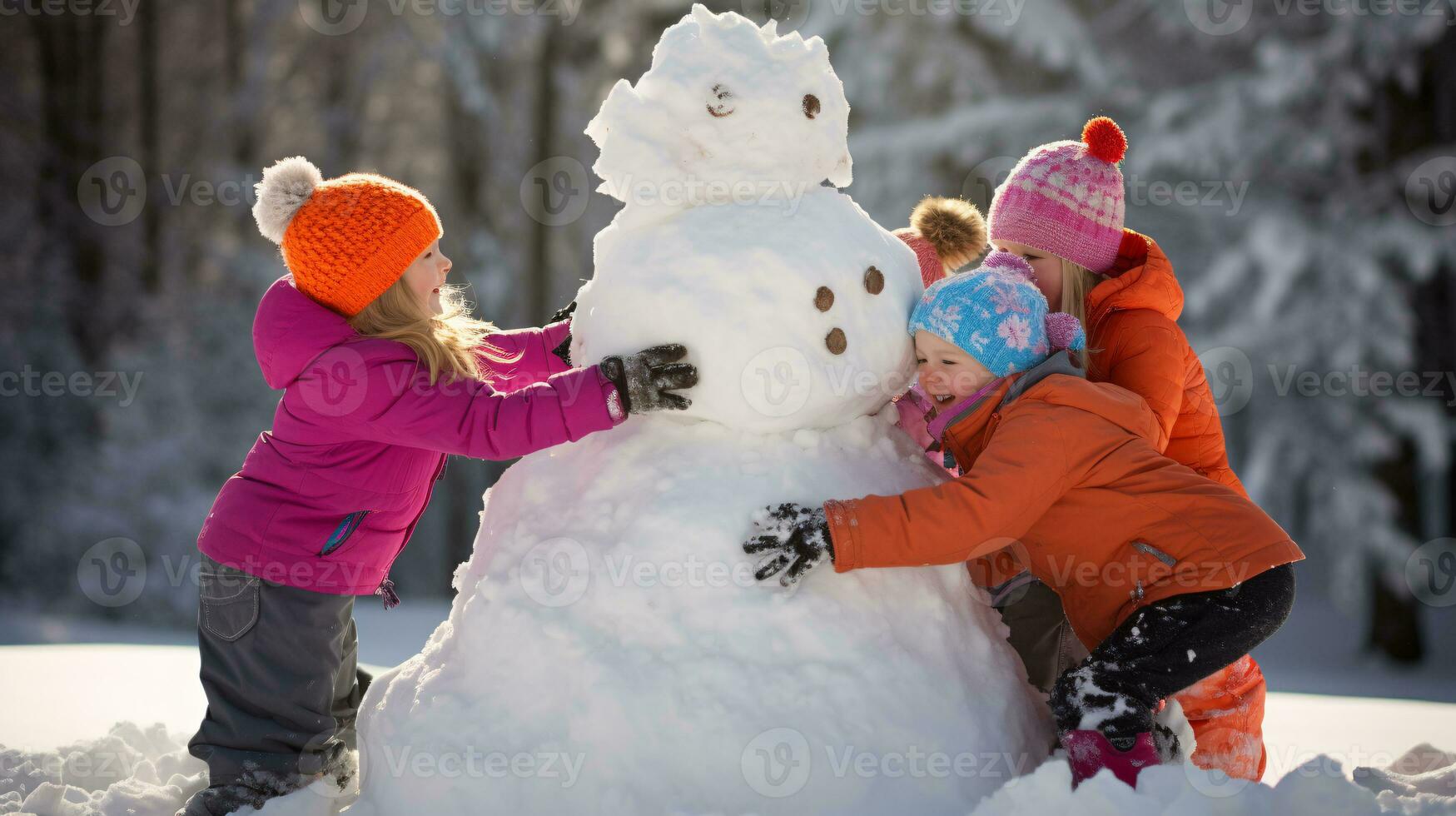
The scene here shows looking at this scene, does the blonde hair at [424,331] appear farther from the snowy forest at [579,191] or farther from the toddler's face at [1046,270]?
the snowy forest at [579,191]

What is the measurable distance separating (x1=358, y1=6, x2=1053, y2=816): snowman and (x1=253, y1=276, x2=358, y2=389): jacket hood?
0.59 meters

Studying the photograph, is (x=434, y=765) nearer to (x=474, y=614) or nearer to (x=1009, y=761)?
(x=474, y=614)

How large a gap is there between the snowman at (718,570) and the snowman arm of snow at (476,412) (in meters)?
0.19

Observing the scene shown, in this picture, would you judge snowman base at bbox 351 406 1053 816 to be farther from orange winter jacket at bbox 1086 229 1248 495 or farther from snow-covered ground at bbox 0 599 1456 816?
orange winter jacket at bbox 1086 229 1248 495

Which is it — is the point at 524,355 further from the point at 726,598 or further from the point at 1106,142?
the point at 1106,142

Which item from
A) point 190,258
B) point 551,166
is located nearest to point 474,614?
point 551,166

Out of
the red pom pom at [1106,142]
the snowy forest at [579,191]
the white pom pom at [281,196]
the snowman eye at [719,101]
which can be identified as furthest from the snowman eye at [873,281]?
the snowy forest at [579,191]

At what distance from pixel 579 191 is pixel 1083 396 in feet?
36.0

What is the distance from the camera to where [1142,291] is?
123 inches

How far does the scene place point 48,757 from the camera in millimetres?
3447

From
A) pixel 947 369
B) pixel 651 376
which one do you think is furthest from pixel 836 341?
pixel 651 376

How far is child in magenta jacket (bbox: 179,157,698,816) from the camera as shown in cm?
274

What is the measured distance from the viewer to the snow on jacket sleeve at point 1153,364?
2984mm

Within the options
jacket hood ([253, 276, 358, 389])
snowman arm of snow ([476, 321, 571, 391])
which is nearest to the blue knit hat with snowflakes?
snowman arm of snow ([476, 321, 571, 391])
